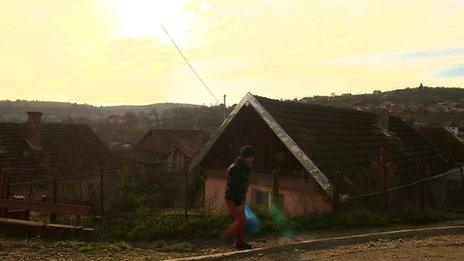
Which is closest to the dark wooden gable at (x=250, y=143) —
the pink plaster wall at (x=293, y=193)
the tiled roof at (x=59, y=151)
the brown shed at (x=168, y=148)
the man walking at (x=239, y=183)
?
the pink plaster wall at (x=293, y=193)

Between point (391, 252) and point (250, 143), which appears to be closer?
point (391, 252)

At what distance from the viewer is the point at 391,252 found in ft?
25.0

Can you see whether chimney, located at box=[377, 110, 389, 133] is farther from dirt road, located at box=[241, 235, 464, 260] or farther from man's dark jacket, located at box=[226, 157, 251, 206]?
man's dark jacket, located at box=[226, 157, 251, 206]

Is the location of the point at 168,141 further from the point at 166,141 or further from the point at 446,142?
the point at 446,142

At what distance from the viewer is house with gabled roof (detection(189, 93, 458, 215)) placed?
11375 mm

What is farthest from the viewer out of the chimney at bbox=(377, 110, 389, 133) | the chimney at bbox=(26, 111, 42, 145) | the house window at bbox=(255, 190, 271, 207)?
the chimney at bbox=(26, 111, 42, 145)

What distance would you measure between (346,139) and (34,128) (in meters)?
17.4

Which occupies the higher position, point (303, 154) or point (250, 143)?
point (250, 143)

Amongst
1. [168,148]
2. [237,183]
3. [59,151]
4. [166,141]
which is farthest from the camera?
[166,141]

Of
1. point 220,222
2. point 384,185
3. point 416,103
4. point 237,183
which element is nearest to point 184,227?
point 220,222

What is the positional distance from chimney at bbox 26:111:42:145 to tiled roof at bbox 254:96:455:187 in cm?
1533

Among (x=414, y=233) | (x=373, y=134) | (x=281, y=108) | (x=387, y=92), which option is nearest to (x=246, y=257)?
(x=414, y=233)

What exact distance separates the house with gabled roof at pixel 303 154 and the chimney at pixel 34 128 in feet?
40.2

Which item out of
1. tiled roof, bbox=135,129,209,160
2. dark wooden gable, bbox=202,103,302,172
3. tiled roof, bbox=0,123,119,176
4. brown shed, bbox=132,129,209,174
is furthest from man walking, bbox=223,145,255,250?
tiled roof, bbox=135,129,209,160
